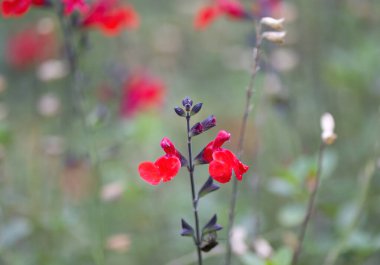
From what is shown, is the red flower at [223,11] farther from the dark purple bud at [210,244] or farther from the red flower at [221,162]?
the dark purple bud at [210,244]

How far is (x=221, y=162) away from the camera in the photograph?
135 cm

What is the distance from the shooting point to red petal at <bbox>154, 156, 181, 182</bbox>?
1.40m

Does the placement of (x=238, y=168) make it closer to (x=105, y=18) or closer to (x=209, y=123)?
(x=209, y=123)

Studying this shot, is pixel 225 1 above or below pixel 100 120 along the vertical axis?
above

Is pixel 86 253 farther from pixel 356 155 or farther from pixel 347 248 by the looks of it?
pixel 356 155

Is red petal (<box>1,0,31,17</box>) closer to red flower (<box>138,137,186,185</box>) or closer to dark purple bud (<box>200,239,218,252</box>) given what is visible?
red flower (<box>138,137,186,185</box>)

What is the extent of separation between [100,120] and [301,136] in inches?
72.6

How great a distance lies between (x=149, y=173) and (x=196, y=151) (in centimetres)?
248

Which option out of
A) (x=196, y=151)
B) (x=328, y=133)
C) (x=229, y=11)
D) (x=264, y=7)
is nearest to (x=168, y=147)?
(x=328, y=133)

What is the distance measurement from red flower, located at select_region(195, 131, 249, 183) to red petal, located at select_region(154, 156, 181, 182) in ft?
0.29

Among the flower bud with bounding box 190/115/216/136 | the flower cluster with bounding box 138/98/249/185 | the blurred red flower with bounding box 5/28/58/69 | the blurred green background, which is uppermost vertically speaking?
the blurred red flower with bounding box 5/28/58/69

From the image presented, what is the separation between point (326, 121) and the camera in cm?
169

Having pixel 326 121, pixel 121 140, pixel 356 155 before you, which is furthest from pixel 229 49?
pixel 326 121

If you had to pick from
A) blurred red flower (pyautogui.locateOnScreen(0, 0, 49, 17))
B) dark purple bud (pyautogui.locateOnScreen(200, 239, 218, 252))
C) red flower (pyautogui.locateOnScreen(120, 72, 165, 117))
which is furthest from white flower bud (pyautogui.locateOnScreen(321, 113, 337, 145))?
red flower (pyautogui.locateOnScreen(120, 72, 165, 117))
